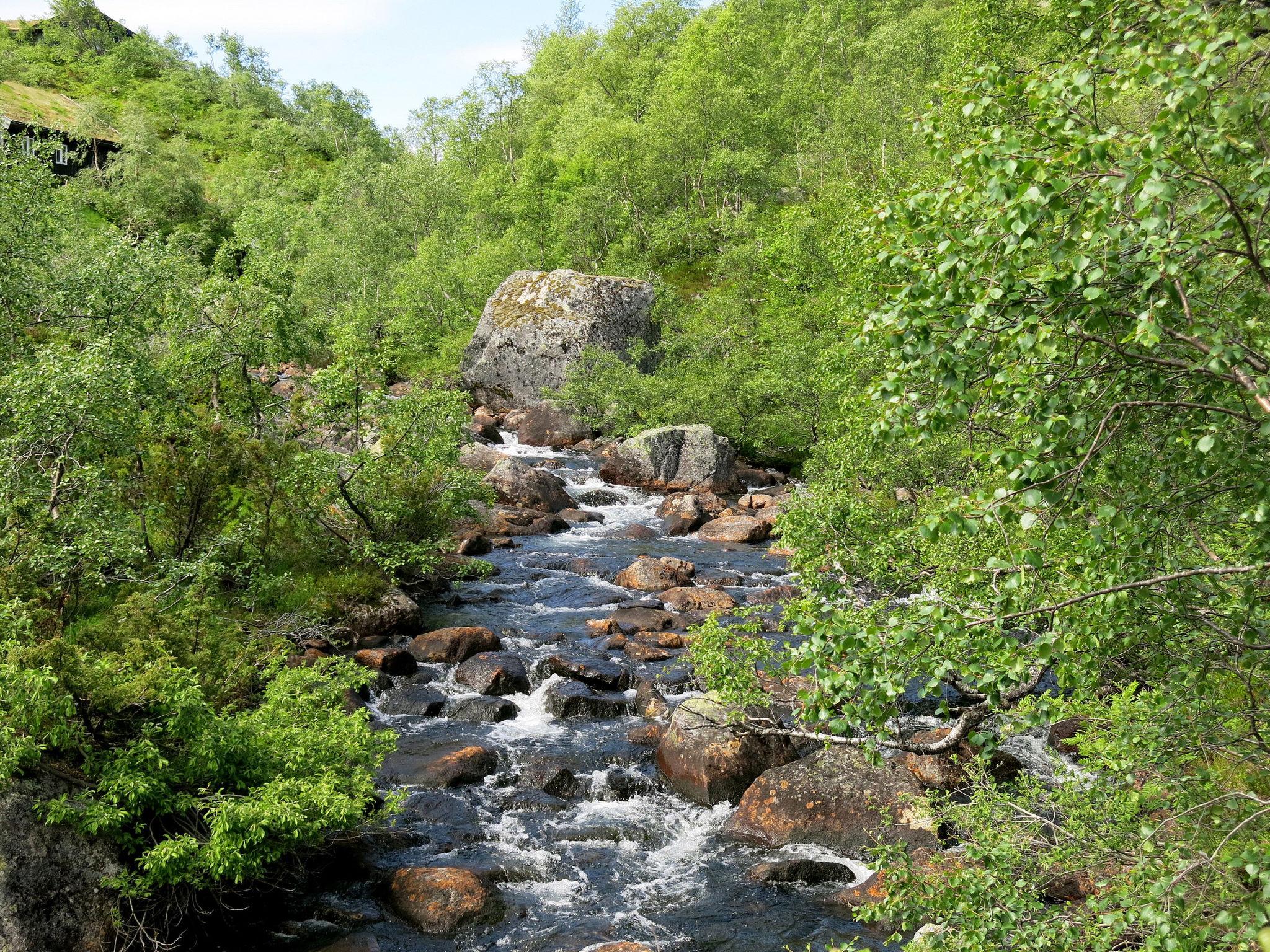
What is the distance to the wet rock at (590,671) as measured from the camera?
17609 millimetres

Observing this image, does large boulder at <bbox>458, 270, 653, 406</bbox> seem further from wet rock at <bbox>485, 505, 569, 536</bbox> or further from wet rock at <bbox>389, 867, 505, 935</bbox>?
wet rock at <bbox>389, 867, 505, 935</bbox>

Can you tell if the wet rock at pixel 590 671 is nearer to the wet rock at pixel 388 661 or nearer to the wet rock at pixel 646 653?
the wet rock at pixel 646 653

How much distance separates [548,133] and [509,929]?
7436cm

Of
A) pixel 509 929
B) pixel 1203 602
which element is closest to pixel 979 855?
pixel 1203 602

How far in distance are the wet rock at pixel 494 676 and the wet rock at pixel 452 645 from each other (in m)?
0.46

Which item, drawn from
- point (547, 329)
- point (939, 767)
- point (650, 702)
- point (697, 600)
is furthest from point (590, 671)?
point (547, 329)

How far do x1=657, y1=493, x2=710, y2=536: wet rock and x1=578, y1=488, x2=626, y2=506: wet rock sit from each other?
194 cm

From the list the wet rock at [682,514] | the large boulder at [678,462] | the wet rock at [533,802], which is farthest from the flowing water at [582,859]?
the large boulder at [678,462]

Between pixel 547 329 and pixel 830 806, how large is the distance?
36813mm

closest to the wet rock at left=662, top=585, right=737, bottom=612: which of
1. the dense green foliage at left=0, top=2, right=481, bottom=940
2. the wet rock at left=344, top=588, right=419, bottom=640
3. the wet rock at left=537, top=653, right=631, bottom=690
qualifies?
the wet rock at left=537, top=653, right=631, bottom=690

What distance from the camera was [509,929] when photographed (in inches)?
422

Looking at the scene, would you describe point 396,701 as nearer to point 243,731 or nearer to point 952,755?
point 243,731

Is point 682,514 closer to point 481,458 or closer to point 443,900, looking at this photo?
point 481,458

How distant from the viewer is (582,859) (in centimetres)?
1228
